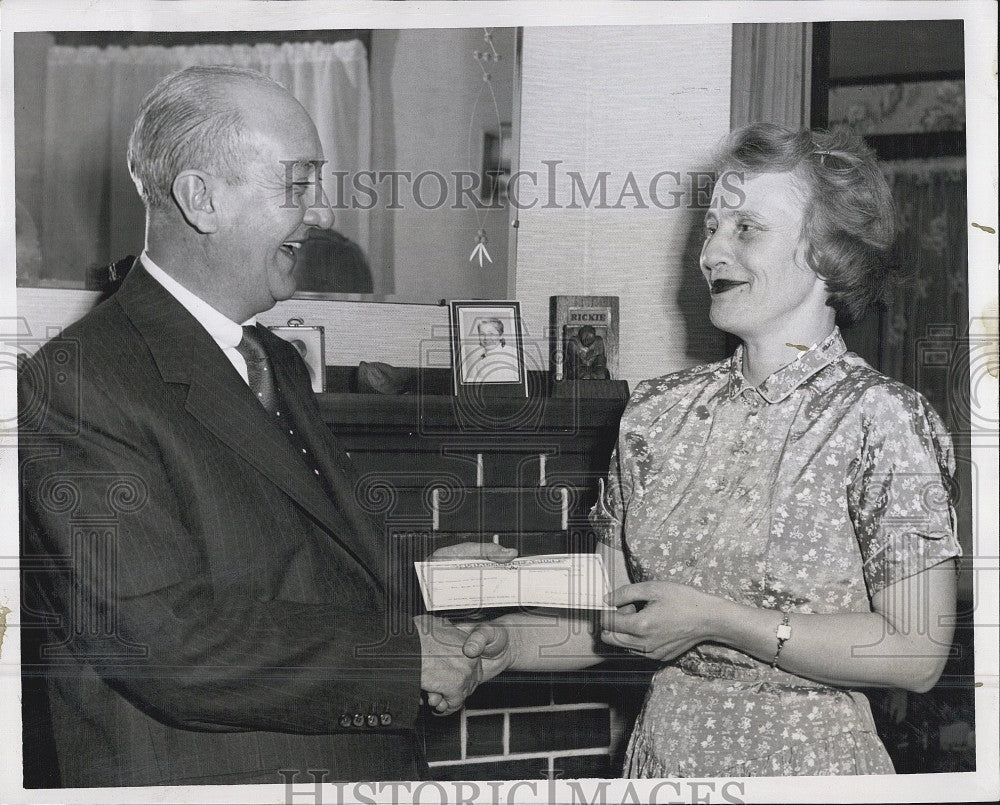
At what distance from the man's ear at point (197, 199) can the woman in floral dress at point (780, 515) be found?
0.94 meters

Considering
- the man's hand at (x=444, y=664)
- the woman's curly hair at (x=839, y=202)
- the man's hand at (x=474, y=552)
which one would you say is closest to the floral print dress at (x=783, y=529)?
the woman's curly hair at (x=839, y=202)

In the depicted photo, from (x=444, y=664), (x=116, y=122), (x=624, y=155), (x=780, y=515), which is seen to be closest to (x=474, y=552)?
(x=444, y=664)

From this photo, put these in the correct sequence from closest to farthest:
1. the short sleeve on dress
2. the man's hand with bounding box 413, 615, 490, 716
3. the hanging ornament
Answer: the short sleeve on dress → the man's hand with bounding box 413, 615, 490, 716 → the hanging ornament

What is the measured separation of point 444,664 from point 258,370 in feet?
2.30

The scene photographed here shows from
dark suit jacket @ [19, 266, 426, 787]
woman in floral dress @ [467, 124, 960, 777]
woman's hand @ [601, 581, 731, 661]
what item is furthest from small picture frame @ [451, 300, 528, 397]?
woman's hand @ [601, 581, 731, 661]

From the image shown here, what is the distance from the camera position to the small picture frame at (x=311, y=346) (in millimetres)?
1934

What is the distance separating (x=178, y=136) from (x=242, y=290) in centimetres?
33

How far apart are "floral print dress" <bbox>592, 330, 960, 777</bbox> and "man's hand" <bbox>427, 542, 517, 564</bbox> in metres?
0.25

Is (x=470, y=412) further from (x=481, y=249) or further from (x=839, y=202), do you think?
(x=839, y=202)

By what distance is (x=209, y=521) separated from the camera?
1757mm

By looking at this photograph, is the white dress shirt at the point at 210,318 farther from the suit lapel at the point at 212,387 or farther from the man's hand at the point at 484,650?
the man's hand at the point at 484,650

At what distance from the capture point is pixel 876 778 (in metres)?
1.87

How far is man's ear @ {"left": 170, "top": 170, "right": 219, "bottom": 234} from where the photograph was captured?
183cm

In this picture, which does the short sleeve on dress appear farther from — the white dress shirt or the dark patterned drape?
the white dress shirt
